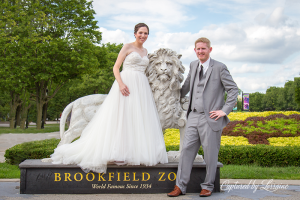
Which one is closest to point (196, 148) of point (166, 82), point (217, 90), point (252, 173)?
point (217, 90)

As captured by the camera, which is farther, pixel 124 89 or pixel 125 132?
pixel 124 89

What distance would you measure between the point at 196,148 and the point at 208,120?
507mm

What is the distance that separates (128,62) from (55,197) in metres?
2.39

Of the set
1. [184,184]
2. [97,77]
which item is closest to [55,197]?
[184,184]

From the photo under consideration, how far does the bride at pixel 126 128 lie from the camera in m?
4.25

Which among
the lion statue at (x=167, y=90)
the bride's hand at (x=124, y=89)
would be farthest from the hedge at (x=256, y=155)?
the bride's hand at (x=124, y=89)

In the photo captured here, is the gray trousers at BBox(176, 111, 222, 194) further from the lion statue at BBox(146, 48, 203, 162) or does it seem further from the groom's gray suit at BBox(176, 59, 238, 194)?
the lion statue at BBox(146, 48, 203, 162)

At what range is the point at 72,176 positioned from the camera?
438cm

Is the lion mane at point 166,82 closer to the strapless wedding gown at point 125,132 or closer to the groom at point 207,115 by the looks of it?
the strapless wedding gown at point 125,132

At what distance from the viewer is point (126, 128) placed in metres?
4.38

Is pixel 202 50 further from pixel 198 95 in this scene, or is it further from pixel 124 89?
pixel 124 89

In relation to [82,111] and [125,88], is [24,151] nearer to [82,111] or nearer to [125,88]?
[82,111]

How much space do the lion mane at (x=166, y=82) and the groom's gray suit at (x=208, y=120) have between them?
22.8 inches

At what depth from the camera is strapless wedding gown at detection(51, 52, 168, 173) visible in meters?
4.24
